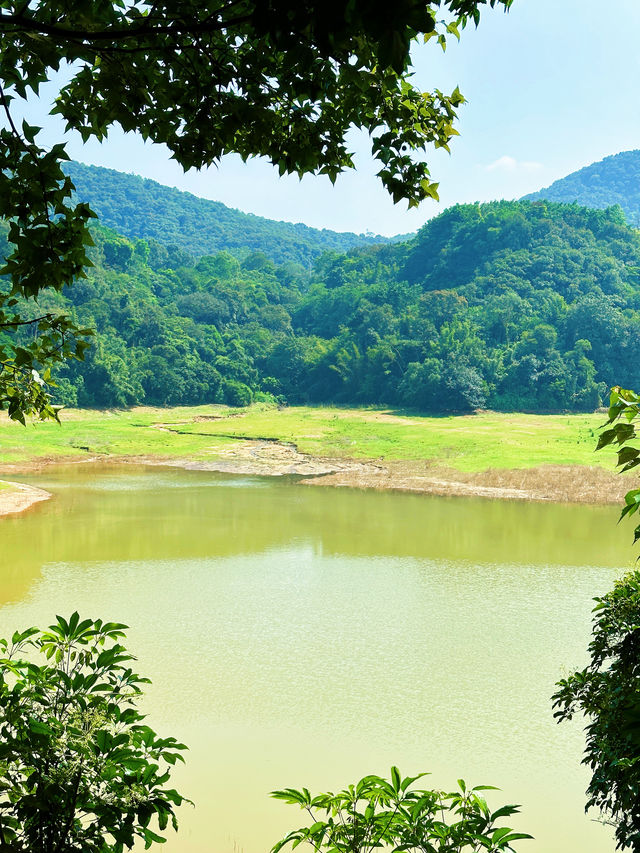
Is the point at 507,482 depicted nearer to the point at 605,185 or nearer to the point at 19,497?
the point at 19,497

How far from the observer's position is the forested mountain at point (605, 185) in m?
132

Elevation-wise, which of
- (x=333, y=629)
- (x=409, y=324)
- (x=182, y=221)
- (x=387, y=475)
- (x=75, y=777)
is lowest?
(x=333, y=629)

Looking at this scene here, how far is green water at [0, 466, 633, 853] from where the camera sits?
6195 mm

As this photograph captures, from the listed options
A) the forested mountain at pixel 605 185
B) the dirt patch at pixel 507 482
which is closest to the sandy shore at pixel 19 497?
the dirt patch at pixel 507 482

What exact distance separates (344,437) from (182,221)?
8780 cm

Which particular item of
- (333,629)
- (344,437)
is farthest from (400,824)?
(344,437)

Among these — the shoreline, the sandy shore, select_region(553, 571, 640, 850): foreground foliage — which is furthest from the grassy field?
select_region(553, 571, 640, 850): foreground foliage

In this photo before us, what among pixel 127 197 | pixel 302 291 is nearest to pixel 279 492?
pixel 302 291

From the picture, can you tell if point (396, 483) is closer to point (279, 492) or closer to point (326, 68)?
point (279, 492)

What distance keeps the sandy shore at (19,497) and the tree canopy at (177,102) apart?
15.0m

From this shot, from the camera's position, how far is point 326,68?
2.29 meters

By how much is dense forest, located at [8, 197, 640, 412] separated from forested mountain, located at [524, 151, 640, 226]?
82.6 meters

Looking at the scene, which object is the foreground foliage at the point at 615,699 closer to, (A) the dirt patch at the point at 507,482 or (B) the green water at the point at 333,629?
(B) the green water at the point at 333,629

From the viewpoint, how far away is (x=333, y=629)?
9711 mm
